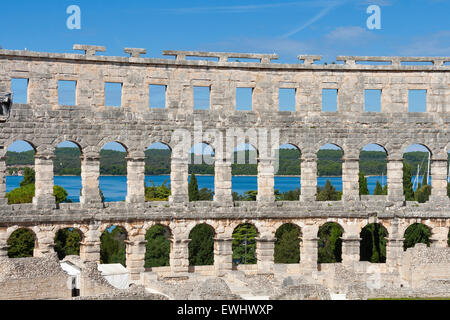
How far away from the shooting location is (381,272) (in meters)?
34.2

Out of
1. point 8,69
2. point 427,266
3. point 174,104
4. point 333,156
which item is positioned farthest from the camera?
point 333,156

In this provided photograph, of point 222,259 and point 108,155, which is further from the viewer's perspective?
point 108,155

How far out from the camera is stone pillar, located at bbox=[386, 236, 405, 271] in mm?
34800

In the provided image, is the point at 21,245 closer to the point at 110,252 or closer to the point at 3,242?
the point at 110,252

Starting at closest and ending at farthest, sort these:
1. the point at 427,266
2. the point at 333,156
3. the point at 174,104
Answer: the point at 427,266 → the point at 174,104 → the point at 333,156

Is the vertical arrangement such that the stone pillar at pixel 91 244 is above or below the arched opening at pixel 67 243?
above

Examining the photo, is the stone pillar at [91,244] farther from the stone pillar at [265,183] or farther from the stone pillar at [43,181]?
the stone pillar at [265,183]

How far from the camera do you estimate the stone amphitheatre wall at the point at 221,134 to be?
32.3 m

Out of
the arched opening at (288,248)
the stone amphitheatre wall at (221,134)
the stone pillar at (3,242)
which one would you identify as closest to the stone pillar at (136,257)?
the stone amphitheatre wall at (221,134)

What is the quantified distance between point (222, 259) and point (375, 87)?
10.8 metres

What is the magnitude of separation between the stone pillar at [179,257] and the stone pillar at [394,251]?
9.45 meters

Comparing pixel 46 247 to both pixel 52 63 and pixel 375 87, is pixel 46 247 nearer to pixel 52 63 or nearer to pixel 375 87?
pixel 52 63

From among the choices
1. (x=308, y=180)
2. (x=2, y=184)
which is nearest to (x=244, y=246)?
(x=308, y=180)

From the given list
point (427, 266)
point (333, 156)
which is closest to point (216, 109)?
point (427, 266)
